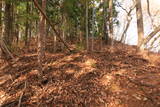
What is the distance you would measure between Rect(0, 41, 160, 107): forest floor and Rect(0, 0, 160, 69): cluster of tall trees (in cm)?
78

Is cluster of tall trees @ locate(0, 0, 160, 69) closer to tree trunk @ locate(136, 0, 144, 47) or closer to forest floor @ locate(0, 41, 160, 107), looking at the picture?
tree trunk @ locate(136, 0, 144, 47)

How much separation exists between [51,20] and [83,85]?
224 inches

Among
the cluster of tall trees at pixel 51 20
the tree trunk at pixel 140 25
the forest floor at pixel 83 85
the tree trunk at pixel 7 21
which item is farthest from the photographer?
the tree trunk at pixel 140 25

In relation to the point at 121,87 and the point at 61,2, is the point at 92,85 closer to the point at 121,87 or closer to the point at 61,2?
the point at 121,87

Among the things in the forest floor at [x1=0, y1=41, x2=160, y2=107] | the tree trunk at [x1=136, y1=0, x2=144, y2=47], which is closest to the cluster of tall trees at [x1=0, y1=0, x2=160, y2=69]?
the tree trunk at [x1=136, y1=0, x2=144, y2=47]

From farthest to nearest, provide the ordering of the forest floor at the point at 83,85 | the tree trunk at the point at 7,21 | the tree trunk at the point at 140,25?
the tree trunk at the point at 140,25 < the tree trunk at the point at 7,21 < the forest floor at the point at 83,85

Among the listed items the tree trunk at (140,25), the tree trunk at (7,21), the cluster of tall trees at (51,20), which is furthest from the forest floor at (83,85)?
the tree trunk at (7,21)

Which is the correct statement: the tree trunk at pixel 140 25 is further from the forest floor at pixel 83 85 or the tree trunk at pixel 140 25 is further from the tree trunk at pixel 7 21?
the tree trunk at pixel 7 21

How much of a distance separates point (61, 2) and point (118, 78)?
20.0 feet

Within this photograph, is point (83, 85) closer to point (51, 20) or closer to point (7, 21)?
point (7, 21)

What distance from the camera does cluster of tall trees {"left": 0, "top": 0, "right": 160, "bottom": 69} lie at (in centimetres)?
464

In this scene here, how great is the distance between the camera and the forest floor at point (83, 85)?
354cm

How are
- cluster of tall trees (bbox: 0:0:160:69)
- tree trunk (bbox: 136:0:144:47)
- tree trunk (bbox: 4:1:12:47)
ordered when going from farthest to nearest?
tree trunk (bbox: 136:0:144:47) < tree trunk (bbox: 4:1:12:47) < cluster of tall trees (bbox: 0:0:160:69)

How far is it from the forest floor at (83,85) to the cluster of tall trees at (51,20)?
2.54ft
